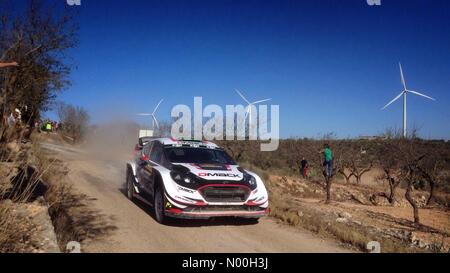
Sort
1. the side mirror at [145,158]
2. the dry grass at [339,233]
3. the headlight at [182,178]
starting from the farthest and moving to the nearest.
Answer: the side mirror at [145,158] < the headlight at [182,178] < the dry grass at [339,233]

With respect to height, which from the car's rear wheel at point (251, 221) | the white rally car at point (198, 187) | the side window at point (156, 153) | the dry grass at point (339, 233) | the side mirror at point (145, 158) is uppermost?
the side window at point (156, 153)

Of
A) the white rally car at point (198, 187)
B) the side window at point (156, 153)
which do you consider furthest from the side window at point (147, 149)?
the white rally car at point (198, 187)

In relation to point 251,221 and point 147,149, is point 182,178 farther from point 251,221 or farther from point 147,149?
point 147,149

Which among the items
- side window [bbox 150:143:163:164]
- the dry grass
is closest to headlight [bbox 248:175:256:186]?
the dry grass

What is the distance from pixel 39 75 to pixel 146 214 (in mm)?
12264

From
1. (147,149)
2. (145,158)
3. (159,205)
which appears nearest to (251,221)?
(159,205)

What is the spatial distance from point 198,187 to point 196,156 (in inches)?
69.9

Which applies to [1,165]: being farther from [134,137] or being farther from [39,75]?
[134,137]

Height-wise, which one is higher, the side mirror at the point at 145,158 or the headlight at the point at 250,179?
the side mirror at the point at 145,158

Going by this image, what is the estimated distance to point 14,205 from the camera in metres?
5.64

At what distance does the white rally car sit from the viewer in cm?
831

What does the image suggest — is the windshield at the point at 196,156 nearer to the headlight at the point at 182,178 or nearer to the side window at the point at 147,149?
the headlight at the point at 182,178

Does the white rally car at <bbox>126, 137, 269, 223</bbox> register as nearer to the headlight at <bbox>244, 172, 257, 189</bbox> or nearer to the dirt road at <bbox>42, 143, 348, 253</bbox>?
the headlight at <bbox>244, 172, 257, 189</bbox>

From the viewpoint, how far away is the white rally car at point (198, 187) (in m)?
8.31
